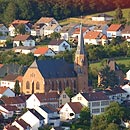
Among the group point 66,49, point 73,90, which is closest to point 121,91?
point 73,90

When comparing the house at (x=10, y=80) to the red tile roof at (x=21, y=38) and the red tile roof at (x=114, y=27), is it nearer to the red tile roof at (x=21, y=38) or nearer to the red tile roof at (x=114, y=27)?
the red tile roof at (x=21, y=38)

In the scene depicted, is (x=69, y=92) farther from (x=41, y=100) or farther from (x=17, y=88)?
(x=17, y=88)

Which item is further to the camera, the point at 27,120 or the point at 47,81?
the point at 47,81

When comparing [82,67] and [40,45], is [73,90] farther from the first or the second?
[40,45]

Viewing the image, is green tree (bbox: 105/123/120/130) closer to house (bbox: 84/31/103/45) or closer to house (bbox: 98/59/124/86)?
house (bbox: 98/59/124/86)

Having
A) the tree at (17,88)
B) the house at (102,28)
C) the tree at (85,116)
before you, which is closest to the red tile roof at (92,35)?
the house at (102,28)

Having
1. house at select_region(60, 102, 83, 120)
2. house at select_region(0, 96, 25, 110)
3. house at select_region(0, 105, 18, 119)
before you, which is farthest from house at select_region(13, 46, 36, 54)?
house at select_region(60, 102, 83, 120)
